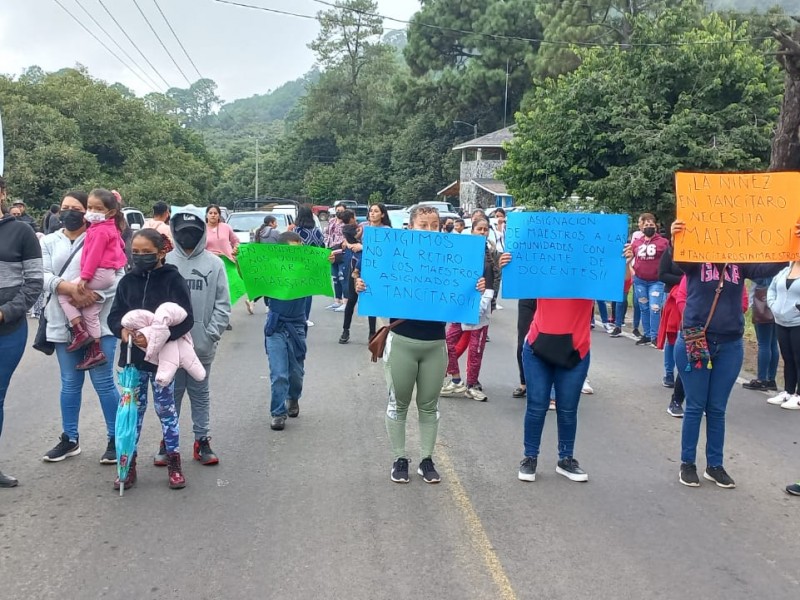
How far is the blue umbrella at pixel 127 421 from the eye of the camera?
518cm

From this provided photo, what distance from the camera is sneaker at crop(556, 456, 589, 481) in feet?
18.7

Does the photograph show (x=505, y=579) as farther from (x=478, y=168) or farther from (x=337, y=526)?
(x=478, y=168)

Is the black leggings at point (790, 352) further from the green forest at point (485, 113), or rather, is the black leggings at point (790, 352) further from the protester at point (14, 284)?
the green forest at point (485, 113)

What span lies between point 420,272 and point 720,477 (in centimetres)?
257

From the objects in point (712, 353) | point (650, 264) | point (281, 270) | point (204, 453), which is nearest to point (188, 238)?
point (281, 270)

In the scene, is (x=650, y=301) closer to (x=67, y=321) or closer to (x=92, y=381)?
(x=92, y=381)

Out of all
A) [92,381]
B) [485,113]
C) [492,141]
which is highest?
Answer: [485,113]

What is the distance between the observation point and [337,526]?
15.7 feet

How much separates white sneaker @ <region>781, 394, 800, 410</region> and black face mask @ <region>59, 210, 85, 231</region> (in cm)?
686

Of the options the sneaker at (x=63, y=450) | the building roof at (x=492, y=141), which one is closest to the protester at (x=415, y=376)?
the sneaker at (x=63, y=450)

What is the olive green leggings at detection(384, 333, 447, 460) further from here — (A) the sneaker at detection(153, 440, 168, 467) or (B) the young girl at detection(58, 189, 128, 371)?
(B) the young girl at detection(58, 189, 128, 371)

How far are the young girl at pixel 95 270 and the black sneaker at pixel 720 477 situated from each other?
4.41 metres

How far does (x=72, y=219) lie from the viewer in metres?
5.86

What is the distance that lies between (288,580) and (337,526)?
740 mm
